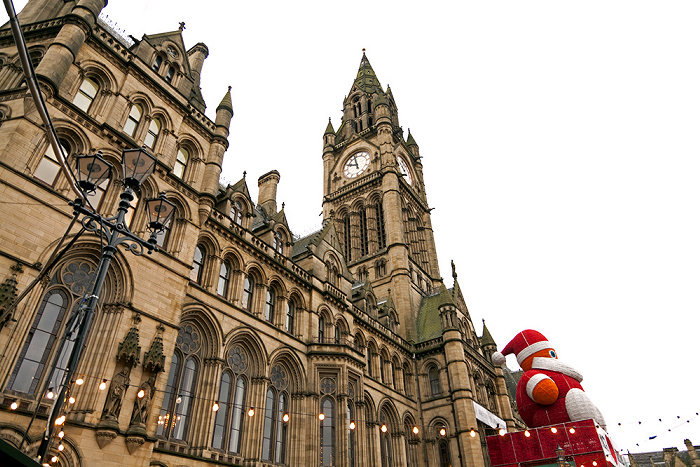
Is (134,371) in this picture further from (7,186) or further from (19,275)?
(7,186)

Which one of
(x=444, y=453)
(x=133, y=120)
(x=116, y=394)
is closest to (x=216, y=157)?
(x=133, y=120)

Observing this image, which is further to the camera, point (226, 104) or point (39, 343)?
point (226, 104)

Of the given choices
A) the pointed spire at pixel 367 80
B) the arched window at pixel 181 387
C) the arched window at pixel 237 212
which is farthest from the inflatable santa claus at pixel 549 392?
the pointed spire at pixel 367 80

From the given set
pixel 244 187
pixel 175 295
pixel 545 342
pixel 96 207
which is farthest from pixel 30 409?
pixel 545 342

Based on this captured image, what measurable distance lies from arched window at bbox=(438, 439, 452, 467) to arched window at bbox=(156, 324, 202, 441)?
1977 centimetres

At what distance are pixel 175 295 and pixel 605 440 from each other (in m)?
22.0

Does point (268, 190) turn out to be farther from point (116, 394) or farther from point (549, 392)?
point (116, 394)

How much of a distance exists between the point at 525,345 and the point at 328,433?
12328 millimetres

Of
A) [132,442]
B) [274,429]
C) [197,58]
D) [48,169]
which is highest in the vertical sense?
[197,58]

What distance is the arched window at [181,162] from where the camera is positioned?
784 inches

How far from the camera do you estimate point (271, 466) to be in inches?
760

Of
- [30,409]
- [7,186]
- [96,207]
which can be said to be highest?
[96,207]

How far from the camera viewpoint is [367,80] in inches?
2468

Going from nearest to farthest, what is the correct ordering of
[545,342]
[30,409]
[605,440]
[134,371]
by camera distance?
1. [30,409]
2. [134,371]
3. [605,440]
4. [545,342]
